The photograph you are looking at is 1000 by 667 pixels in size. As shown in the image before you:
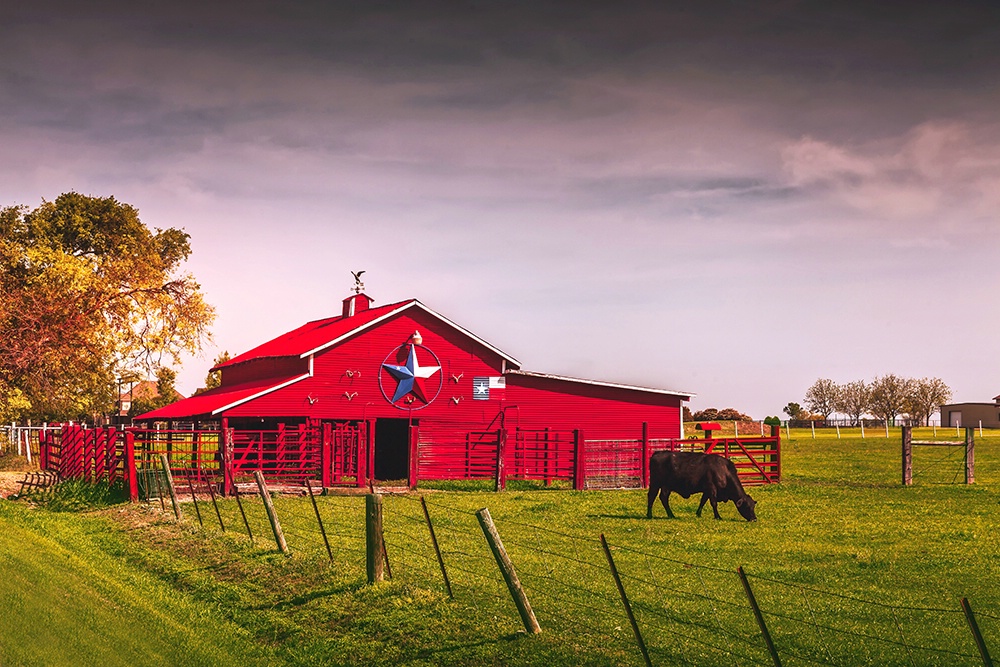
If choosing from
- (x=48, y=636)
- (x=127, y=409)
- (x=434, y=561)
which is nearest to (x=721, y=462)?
(x=434, y=561)

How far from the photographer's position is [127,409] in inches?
3848

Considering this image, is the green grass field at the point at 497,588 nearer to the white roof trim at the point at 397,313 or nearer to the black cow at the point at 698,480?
the black cow at the point at 698,480

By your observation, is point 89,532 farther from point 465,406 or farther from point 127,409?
point 127,409

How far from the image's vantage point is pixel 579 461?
1200 inches

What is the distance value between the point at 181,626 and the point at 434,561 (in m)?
4.03

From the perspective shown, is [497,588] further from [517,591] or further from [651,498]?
[651,498]

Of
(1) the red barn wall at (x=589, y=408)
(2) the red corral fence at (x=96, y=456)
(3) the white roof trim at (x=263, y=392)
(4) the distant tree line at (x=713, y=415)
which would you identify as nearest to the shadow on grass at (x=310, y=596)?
(2) the red corral fence at (x=96, y=456)

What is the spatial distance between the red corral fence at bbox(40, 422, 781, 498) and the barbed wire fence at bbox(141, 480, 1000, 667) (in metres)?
11.0

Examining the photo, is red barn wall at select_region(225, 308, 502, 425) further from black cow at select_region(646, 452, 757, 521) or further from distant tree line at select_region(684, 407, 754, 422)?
distant tree line at select_region(684, 407, 754, 422)

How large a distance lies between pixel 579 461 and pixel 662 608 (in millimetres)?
18870

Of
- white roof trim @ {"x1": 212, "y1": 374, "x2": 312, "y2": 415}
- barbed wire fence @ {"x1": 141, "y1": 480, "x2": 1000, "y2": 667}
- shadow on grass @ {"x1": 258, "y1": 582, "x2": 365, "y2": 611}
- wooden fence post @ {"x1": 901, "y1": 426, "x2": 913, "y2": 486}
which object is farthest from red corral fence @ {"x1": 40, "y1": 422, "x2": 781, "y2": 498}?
shadow on grass @ {"x1": 258, "y1": 582, "x2": 365, "y2": 611}

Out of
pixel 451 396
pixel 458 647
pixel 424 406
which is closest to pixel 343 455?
pixel 424 406

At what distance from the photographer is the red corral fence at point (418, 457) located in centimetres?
2784

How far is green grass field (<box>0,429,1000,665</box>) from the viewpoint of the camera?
→ 1014 cm
